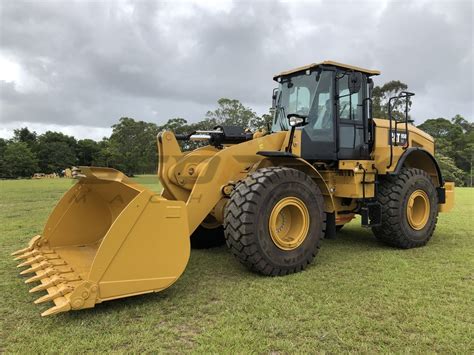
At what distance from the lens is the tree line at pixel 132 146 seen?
4928 cm

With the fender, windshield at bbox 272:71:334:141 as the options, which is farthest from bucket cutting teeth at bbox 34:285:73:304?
the fender

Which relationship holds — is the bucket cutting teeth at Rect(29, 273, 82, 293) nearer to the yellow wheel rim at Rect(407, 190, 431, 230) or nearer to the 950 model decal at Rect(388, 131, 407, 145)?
the yellow wheel rim at Rect(407, 190, 431, 230)

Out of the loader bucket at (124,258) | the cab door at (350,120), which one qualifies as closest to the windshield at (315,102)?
the cab door at (350,120)

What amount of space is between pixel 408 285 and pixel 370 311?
1.00 m

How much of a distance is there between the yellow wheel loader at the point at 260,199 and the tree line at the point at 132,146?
38279 millimetres

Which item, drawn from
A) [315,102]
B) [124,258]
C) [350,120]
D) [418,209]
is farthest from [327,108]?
[124,258]

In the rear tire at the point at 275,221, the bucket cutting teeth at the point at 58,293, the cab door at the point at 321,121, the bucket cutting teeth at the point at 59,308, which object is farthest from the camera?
the cab door at the point at 321,121

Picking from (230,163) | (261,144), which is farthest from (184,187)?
(261,144)

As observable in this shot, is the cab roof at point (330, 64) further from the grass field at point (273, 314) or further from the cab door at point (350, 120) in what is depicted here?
the grass field at point (273, 314)

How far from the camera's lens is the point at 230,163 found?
506cm

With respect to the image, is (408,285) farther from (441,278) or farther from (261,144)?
(261,144)

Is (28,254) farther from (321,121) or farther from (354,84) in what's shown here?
(354,84)

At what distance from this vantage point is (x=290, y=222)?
524cm

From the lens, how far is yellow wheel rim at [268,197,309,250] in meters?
4.87
